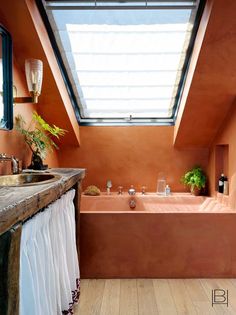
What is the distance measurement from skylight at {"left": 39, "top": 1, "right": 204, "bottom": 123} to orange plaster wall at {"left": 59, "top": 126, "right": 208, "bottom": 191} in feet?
0.92

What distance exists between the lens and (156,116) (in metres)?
3.55

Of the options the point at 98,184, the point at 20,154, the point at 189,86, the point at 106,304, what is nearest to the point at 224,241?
the point at 106,304

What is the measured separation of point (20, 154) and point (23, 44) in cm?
88

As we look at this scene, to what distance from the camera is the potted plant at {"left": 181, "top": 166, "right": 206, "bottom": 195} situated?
350 centimetres

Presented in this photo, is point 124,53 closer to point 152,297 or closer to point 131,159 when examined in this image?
point 131,159

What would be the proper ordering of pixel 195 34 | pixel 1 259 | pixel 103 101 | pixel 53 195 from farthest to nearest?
pixel 103 101
pixel 195 34
pixel 53 195
pixel 1 259

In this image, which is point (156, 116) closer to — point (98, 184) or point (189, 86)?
point (189, 86)

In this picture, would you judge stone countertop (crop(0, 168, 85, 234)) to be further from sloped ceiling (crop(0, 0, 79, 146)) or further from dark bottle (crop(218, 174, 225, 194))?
dark bottle (crop(218, 174, 225, 194))

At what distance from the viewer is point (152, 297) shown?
2303 millimetres

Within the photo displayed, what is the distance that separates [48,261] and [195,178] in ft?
7.93

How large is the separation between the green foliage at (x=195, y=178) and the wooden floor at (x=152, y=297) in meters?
1.19

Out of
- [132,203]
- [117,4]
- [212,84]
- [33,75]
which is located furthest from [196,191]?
[33,75]

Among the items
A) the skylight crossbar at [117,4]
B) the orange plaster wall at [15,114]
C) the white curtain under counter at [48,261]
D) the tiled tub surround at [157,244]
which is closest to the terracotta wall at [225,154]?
the tiled tub surround at [157,244]

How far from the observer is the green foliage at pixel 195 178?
11.5 ft
